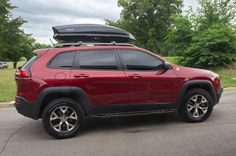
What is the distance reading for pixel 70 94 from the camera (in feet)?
22.6

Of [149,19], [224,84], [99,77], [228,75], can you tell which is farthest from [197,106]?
[149,19]

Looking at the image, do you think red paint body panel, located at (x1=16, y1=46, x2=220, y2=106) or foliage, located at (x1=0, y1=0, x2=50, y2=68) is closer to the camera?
red paint body panel, located at (x1=16, y1=46, x2=220, y2=106)

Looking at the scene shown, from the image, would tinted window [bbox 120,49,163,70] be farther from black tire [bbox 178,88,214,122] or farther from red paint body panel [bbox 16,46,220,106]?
black tire [bbox 178,88,214,122]

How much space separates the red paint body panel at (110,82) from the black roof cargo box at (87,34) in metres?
0.34

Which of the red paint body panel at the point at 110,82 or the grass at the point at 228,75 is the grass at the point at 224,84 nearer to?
the grass at the point at 228,75

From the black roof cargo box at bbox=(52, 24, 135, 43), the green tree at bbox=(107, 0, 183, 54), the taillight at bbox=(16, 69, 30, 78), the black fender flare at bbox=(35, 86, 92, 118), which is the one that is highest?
the green tree at bbox=(107, 0, 183, 54)

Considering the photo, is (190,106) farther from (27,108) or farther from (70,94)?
(27,108)

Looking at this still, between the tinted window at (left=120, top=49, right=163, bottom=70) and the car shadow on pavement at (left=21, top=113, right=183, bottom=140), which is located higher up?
the tinted window at (left=120, top=49, right=163, bottom=70)

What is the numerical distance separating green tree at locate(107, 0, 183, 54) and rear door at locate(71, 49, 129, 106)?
53.3 m

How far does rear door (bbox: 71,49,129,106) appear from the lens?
22.6ft

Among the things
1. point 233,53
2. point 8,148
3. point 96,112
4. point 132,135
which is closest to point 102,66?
point 96,112

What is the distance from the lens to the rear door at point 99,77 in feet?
22.6

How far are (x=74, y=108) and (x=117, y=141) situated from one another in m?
1.06

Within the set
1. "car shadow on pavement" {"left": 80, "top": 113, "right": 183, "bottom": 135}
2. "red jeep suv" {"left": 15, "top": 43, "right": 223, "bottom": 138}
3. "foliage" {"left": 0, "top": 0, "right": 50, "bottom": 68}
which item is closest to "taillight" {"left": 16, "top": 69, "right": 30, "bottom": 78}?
"red jeep suv" {"left": 15, "top": 43, "right": 223, "bottom": 138}
